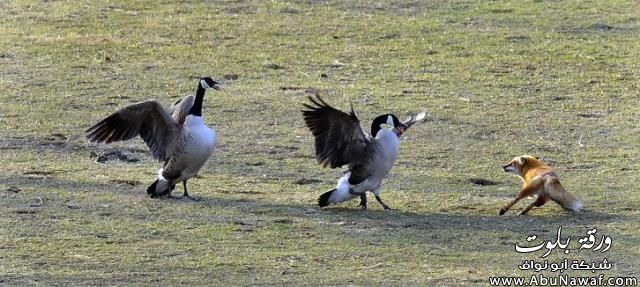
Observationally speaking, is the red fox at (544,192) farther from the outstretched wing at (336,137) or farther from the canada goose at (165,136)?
the canada goose at (165,136)

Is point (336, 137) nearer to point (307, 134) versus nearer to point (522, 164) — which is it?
point (522, 164)

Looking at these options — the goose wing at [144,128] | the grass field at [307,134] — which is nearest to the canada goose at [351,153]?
the grass field at [307,134]

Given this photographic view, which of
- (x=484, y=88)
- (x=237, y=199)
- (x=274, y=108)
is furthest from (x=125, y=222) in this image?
(x=484, y=88)

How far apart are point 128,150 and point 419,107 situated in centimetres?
310

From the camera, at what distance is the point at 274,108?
1419 centimetres

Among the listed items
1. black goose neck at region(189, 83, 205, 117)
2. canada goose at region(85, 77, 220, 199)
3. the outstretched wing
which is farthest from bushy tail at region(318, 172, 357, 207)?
black goose neck at region(189, 83, 205, 117)

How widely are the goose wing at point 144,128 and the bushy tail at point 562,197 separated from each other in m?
2.89

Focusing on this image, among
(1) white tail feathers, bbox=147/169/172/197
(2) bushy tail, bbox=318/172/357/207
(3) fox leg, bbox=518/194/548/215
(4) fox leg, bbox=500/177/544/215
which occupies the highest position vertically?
(4) fox leg, bbox=500/177/544/215

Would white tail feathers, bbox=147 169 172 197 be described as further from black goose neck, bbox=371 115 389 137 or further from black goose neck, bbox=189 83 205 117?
black goose neck, bbox=371 115 389 137

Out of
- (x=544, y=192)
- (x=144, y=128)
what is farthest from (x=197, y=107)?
(x=544, y=192)

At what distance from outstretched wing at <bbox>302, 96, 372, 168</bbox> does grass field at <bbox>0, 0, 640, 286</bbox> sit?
1.28 ft

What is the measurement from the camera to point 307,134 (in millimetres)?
13188

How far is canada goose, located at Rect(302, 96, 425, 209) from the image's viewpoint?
421 inches

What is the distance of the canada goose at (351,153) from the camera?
10.7 metres
